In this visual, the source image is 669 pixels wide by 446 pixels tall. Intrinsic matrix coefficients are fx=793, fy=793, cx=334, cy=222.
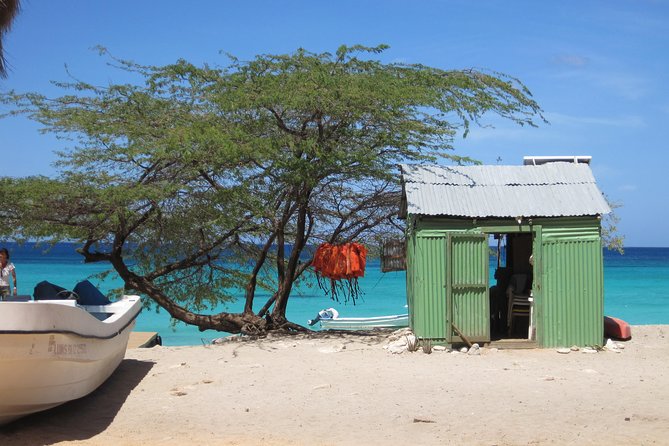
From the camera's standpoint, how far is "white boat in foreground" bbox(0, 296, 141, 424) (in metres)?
6.93

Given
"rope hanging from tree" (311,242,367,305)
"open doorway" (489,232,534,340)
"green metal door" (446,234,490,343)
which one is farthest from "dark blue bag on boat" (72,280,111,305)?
"open doorway" (489,232,534,340)

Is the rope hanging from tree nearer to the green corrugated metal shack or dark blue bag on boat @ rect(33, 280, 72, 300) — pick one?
the green corrugated metal shack

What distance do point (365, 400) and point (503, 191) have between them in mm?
4831

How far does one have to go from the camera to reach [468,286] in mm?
11984

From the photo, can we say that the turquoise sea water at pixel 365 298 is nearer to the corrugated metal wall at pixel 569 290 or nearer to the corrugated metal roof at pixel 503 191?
the corrugated metal roof at pixel 503 191

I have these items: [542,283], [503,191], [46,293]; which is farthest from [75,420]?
[503,191]

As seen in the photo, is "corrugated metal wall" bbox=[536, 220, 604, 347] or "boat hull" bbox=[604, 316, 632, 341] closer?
"corrugated metal wall" bbox=[536, 220, 604, 347]

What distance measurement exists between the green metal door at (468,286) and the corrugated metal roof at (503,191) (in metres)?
0.47

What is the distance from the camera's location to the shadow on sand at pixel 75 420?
757cm

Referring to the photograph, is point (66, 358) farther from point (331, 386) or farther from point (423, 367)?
point (423, 367)

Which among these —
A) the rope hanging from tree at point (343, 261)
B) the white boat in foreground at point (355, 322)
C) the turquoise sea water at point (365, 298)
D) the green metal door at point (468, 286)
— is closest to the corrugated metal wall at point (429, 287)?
the green metal door at point (468, 286)

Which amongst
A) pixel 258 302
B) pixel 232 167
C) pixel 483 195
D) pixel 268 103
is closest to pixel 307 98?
pixel 268 103

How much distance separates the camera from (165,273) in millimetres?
15867

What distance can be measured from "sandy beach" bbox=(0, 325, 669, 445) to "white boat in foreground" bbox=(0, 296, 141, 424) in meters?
0.41
